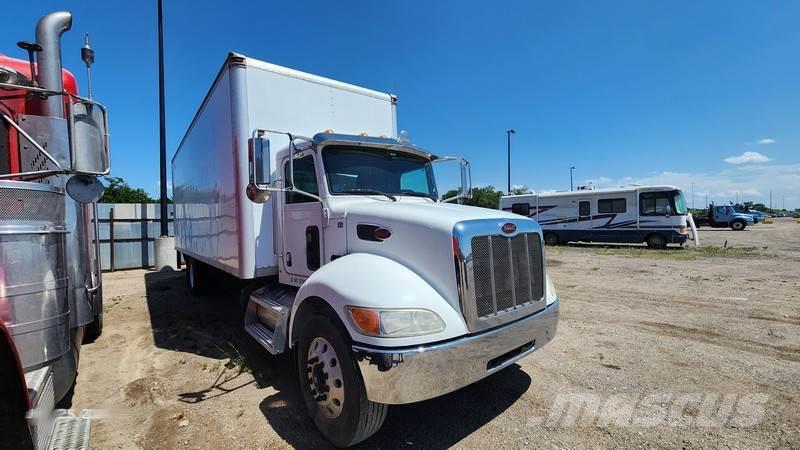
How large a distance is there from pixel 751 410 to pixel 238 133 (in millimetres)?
5597

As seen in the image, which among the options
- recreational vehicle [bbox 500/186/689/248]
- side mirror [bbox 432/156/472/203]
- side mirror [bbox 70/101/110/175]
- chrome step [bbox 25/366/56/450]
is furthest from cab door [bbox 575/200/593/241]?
chrome step [bbox 25/366/56/450]

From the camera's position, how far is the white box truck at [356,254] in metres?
2.63

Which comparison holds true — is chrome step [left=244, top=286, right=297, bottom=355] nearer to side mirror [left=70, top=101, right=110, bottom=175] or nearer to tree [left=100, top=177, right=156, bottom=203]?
side mirror [left=70, top=101, right=110, bottom=175]

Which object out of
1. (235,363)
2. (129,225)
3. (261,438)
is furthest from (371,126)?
(129,225)

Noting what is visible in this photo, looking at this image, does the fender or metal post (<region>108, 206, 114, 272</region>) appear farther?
metal post (<region>108, 206, 114, 272</region>)

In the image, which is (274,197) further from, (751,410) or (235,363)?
(751,410)

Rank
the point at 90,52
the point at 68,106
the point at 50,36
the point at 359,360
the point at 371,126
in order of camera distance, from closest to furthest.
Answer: the point at 68,106
the point at 359,360
the point at 50,36
the point at 90,52
the point at 371,126

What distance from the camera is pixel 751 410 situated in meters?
3.24

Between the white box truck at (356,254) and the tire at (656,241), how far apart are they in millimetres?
16408

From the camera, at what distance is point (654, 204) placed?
57.9ft

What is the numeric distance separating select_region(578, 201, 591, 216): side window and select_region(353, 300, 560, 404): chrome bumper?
63.6ft

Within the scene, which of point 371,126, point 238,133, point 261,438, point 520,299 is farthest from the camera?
point 371,126

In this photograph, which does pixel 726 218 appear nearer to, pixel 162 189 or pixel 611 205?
pixel 611 205

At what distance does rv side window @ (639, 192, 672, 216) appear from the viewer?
17.3 metres
